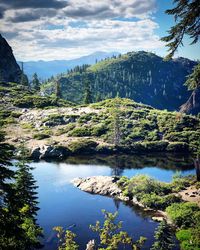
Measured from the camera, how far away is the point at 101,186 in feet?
203

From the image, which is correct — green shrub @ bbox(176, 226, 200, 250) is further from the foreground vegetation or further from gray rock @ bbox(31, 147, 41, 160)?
gray rock @ bbox(31, 147, 41, 160)

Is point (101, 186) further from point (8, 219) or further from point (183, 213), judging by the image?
point (8, 219)

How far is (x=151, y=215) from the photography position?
4956 cm

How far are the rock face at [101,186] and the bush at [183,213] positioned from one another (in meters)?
10.7

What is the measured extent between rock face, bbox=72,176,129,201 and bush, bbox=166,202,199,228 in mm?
10713

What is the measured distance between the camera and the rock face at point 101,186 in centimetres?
5909

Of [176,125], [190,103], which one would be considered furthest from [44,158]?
[190,103]

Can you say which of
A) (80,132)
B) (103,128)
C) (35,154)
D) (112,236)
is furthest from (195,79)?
(103,128)

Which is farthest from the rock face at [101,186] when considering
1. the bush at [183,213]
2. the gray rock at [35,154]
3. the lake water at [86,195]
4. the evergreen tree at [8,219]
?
the evergreen tree at [8,219]

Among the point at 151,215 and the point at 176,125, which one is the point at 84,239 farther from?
the point at 176,125

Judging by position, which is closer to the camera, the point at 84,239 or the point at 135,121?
the point at 84,239

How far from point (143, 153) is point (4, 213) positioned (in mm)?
77692

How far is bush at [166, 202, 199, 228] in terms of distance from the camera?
4368 centimetres

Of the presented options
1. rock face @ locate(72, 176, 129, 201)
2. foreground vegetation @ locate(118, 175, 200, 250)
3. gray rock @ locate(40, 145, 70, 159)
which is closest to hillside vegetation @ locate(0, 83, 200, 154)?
gray rock @ locate(40, 145, 70, 159)
